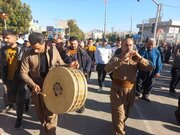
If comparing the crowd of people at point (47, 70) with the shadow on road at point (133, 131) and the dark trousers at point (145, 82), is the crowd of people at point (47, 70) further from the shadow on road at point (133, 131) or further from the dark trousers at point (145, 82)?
the dark trousers at point (145, 82)

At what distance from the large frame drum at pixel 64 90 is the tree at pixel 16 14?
33813mm

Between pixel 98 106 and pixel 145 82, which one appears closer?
pixel 98 106

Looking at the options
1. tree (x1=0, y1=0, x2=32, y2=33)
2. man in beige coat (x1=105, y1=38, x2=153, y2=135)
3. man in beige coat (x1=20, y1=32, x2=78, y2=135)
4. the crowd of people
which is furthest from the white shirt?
tree (x1=0, y1=0, x2=32, y2=33)

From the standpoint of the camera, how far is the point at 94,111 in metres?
6.70

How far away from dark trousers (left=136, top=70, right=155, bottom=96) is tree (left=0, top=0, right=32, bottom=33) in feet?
102

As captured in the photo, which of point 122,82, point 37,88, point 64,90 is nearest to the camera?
point 64,90

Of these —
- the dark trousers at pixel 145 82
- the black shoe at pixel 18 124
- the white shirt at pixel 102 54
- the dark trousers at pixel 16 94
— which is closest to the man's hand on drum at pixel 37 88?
the dark trousers at pixel 16 94

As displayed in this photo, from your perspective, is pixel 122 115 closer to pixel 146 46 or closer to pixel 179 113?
pixel 179 113

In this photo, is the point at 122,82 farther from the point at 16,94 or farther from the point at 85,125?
the point at 16,94

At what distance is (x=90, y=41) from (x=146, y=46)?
4.80m

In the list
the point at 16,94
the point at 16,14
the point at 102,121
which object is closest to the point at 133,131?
the point at 102,121

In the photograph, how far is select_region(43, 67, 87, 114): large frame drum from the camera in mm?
3928

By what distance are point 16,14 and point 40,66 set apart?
1410 inches

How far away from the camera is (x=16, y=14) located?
38.1 meters
